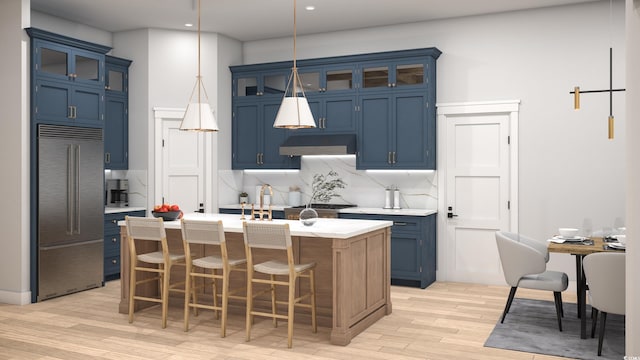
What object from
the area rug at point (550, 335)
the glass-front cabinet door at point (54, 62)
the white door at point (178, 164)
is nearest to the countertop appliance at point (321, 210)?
the white door at point (178, 164)

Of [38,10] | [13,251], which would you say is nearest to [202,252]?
[13,251]

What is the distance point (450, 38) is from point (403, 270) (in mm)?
2897

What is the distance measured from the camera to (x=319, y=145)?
7.21 m

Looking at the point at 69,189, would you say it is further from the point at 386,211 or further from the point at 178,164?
the point at 386,211

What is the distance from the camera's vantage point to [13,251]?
5848 millimetres

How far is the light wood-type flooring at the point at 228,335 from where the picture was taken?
4.28m

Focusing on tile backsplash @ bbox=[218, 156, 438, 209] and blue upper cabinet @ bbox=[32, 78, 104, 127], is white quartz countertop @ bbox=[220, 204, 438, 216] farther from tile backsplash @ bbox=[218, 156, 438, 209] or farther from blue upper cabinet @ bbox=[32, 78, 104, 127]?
blue upper cabinet @ bbox=[32, 78, 104, 127]

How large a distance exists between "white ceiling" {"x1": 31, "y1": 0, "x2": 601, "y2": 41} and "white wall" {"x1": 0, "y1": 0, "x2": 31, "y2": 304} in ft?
2.39

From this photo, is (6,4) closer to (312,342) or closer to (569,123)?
(312,342)

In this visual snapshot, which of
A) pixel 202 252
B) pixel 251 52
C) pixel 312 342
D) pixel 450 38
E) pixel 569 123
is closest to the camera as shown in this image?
pixel 312 342

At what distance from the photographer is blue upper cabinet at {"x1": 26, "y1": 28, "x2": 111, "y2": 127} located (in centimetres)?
585

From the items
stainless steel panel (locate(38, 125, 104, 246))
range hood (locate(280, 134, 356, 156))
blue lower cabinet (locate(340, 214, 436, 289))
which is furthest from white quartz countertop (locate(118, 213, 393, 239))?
range hood (locate(280, 134, 356, 156))

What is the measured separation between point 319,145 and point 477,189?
2.02 m

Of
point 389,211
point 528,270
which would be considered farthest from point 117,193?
point 528,270
